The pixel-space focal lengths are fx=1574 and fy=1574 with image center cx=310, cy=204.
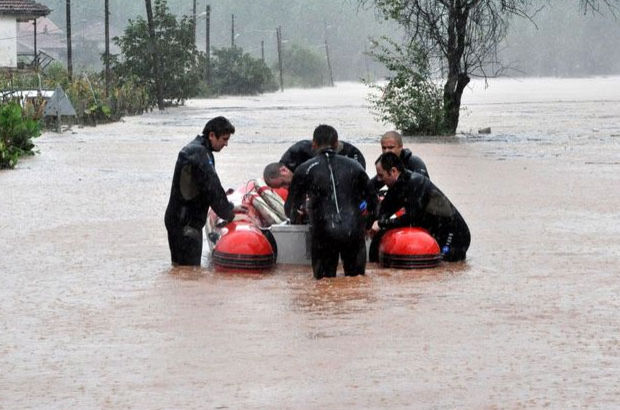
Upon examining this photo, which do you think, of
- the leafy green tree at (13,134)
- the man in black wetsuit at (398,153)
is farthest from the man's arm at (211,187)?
the leafy green tree at (13,134)

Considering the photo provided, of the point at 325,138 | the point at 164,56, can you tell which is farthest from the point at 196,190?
the point at 164,56

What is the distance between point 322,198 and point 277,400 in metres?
4.36

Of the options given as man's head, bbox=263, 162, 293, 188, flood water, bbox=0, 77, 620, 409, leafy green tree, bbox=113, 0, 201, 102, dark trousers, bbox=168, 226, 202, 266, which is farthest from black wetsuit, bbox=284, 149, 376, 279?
leafy green tree, bbox=113, 0, 201, 102

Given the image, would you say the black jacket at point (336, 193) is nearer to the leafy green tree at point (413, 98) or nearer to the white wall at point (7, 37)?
the leafy green tree at point (413, 98)

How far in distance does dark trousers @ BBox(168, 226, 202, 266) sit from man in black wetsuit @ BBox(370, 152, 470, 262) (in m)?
1.55

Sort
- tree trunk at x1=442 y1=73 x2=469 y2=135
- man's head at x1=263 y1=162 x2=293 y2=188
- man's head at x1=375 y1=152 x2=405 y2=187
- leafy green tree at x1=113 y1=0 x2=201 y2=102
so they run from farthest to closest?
leafy green tree at x1=113 y1=0 x2=201 y2=102 < tree trunk at x1=442 y1=73 x2=469 y2=135 < man's head at x1=263 y1=162 x2=293 y2=188 < man's head at x1=375 y1=152 x2=405 y2=187

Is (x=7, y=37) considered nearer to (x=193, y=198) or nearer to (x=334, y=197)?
(x=193, y=198)

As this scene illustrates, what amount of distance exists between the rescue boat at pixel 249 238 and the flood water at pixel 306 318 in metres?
0.15

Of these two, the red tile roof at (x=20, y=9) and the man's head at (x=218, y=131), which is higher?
the red tile roof at (x=20, y=9)

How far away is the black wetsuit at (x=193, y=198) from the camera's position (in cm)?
1348

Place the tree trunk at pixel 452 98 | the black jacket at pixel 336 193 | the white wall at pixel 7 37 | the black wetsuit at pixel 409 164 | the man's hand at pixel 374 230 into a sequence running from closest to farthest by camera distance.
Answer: the black jacket at pixel 336 193 → the black wetsuit at pixel 409 164 → the man's hand at pixel 374 230 → the tree trunk at pixel 452 98 → the white wall at pixel 7 37

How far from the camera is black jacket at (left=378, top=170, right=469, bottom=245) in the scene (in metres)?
13.6

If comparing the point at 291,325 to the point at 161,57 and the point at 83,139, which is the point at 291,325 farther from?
the point at 161,57

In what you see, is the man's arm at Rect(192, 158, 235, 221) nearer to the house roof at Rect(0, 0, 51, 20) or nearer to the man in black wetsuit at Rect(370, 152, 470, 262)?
the man in black wetsuit at Rect(370, 152, 470, 262)
